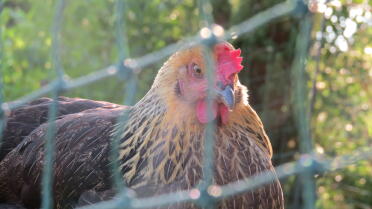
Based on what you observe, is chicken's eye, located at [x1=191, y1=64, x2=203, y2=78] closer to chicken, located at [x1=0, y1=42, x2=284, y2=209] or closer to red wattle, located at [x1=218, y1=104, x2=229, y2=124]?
chicken, located at [x1=0, y1=42, x2=284, y2=209]

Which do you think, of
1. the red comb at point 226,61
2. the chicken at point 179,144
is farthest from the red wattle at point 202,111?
the red comb at point 226,61

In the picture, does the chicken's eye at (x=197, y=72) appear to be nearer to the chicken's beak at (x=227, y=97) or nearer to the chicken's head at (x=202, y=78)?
the chicken's head at (x=202, y=78)

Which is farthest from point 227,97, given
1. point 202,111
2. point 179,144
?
point 179,144

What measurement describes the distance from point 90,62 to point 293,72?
156 centimetres

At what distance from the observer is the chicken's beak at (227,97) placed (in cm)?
187

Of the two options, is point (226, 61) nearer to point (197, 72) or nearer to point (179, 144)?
point (197, 72)

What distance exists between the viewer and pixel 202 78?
2008 millimetres

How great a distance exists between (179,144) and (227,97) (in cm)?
30

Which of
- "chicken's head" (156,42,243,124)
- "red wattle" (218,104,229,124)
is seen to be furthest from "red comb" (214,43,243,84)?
"red wattle" (218,104,229,124)

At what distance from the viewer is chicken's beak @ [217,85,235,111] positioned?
1869 mm

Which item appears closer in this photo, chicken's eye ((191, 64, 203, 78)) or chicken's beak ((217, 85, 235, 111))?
chicken's beak ((217, 85, 235, 111))

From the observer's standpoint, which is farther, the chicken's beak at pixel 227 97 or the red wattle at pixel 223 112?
the red wattle at pixel 223 112

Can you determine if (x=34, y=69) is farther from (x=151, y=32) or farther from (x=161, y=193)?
(x=161, y=193)

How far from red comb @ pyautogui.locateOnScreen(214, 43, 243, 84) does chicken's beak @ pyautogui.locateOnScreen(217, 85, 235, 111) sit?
4 centimetres
